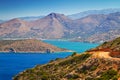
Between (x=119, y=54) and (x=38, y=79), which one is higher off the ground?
(x=119, y=54)

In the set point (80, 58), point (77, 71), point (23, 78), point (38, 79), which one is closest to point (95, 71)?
point (77, 71)

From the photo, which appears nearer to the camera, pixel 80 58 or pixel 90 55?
pixel 90 55

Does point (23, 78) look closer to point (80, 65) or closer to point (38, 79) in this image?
point (38, 79)

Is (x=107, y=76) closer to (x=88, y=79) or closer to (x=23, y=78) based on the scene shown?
(x=88, y=79)

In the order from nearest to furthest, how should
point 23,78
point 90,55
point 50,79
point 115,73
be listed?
point 115,73, point 90,55, point 50,79, point 23,78

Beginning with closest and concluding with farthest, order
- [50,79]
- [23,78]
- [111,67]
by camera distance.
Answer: [111,67] < [50,79] < [23,78]

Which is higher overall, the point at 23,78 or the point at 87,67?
the point at 87,67

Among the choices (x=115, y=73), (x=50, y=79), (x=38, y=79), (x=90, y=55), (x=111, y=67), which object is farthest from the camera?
(x=38, y=79)

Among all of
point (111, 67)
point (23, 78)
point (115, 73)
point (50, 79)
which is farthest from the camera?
point (23, 78)

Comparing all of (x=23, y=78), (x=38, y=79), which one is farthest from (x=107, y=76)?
(x=23, y=78)
